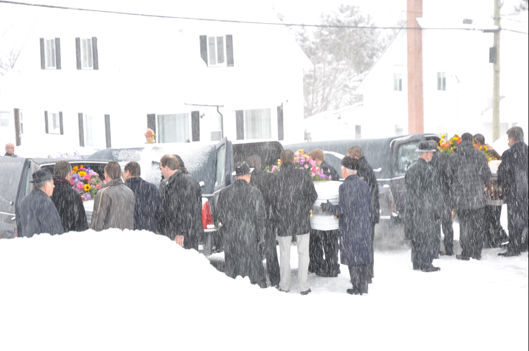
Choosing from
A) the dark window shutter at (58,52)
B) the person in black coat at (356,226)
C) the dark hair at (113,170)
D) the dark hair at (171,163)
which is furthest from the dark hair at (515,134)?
the dark window shutter at (58,52)

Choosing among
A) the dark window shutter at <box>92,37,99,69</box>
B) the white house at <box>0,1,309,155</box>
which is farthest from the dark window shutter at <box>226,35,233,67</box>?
the dark window shutter at <box>92,37,99,69</box>

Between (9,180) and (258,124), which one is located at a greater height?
(258,124)

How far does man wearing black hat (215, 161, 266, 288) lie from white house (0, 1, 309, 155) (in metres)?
18.2

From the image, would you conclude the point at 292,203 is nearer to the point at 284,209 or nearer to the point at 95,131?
the point at 284,209

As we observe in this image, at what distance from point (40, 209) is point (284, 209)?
10.2 feet

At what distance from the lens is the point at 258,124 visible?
29.0 m

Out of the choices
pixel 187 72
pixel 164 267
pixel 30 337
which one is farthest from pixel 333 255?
pixel 187 72

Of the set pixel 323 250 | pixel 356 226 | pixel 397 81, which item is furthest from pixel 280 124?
pixel 356 226

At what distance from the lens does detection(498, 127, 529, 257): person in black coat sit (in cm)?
1016

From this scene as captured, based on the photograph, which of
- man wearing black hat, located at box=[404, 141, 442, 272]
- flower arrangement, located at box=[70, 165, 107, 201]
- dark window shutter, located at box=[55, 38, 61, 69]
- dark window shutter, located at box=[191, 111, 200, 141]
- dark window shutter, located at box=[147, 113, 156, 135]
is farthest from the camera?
dark window shutter, located at box=[55, 38, 61, 69]

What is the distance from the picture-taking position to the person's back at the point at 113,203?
25.6 ft

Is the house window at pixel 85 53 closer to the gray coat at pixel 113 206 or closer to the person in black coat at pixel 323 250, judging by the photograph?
the person in black coat at pixel 323 250

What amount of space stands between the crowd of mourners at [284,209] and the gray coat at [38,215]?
0.01 m

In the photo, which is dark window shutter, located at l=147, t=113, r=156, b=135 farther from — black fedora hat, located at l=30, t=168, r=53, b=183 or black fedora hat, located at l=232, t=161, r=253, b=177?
black fedora hat, located at l=30, t=168, r=53, b=183
